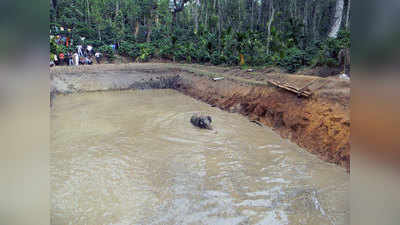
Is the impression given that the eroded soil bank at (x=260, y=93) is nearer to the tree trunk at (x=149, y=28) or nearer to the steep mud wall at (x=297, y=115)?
the steep mud wall at (x=297, y=115)

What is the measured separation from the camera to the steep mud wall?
14.4ft

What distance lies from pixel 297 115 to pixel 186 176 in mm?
2724

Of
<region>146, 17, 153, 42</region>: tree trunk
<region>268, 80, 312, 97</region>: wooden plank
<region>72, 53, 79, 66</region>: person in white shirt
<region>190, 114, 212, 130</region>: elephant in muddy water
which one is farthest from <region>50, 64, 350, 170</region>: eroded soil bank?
<region>146, 17, 153, 42</region>: tree trunk

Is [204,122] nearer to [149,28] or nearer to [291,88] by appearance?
[291,88]

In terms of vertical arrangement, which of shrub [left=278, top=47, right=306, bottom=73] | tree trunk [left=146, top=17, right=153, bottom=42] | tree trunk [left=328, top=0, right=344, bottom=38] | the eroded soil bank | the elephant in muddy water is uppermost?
tree trunk [left=146, top=17, right=153, bottom=42]

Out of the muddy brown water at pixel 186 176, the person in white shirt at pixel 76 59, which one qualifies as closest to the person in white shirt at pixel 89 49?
the person in white shirt at pixel 76 59

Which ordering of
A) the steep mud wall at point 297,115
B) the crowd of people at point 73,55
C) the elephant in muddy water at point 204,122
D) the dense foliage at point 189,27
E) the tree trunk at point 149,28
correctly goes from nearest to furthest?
the steep mud wall at point 297,115 → the elephant in muddy water at point 204,122 → the dense foliage at point 189,27 → the crowd of people at point 73,55 → the tree trunk at point 149,28

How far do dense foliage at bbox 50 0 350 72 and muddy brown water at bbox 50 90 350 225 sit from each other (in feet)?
18.3

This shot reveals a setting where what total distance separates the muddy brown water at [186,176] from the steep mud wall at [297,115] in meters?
0.22

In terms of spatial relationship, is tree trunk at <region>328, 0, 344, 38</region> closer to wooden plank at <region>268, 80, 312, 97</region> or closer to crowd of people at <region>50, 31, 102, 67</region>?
wooden plank at <region>268, 80, 312, 97</region>

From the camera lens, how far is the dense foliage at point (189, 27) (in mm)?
11664

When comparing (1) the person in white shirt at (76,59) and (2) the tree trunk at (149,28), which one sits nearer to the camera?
(1) the person in white shirt at (76,59)
